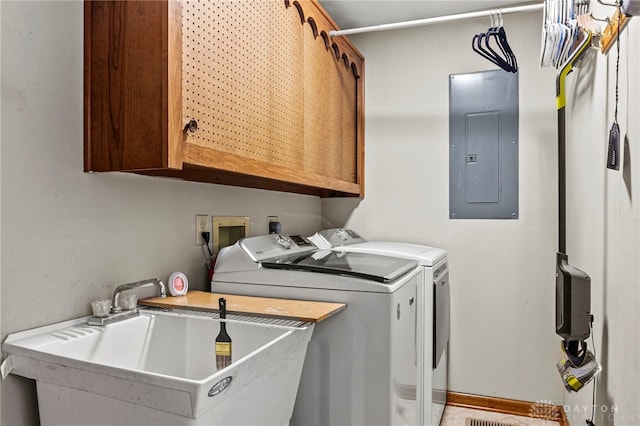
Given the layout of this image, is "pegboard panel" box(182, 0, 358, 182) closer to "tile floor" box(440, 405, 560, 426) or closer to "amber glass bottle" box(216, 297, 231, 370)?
"amber glass bottle" box(216, 297, 231, 370)

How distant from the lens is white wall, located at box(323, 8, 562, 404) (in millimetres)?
2820

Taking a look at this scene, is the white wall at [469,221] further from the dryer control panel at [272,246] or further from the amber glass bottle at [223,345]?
the amber glass bottle at [223,345]

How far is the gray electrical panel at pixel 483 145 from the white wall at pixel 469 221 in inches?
2.0

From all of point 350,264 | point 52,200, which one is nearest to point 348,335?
point 350,264

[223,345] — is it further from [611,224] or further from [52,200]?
[611,224]

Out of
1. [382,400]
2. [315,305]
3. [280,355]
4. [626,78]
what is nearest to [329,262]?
[315,305]

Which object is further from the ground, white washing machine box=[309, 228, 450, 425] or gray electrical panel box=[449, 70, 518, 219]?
gray electrical panel box=[449, 70, 518, 219]

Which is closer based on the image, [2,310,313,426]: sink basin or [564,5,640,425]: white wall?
[2,310,313,426]: sink basin

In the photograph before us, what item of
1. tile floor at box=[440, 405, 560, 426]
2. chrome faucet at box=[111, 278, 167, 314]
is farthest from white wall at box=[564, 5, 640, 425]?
chrome faucet at box=[111, 278, 167, 314]

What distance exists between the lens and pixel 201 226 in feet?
6.57

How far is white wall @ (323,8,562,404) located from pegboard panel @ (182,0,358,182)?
537mm

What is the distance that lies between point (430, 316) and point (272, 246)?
885 mm

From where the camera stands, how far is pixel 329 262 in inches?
75.9

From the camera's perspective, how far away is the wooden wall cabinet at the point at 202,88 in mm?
1292
